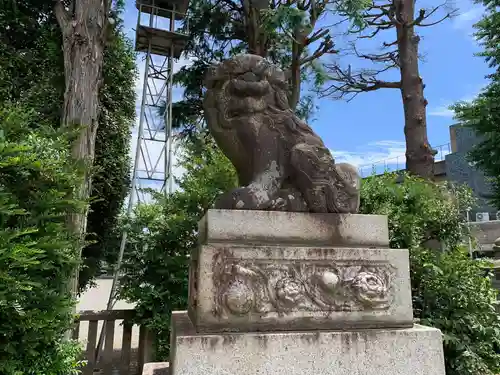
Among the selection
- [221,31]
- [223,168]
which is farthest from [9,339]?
[221,31]

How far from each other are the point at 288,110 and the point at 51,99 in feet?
17.0

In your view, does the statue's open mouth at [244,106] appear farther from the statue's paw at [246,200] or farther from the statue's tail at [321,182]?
the statue's paw at [246,200]

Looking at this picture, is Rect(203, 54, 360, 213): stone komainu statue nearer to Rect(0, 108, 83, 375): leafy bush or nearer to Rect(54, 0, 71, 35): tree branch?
Rect(0, 108, 83, 375): leafy bush

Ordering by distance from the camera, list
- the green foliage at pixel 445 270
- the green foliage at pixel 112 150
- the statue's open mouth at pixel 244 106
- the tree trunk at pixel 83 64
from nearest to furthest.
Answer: the statue's open mouth at pixel 244 106, the green foliage at pixel 445 270, the tree trunk at pixel 83 64, the green foliage at pixel 112 150

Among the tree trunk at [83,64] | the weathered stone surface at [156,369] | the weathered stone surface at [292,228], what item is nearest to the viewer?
the weathered stone surface at [292,228]

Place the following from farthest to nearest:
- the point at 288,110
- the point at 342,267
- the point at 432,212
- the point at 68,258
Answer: the point at 432,212
the point at 68,258
the point at 288,110
the point at 342,267

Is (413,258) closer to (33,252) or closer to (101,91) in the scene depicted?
(33,252)

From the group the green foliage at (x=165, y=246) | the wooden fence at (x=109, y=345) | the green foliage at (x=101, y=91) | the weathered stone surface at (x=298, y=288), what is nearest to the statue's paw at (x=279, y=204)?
the weathered stone surface at (x=298, y=288)

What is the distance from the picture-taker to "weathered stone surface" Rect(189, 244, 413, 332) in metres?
2.17

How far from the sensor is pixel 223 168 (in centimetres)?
623

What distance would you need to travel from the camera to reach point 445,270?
4680mm

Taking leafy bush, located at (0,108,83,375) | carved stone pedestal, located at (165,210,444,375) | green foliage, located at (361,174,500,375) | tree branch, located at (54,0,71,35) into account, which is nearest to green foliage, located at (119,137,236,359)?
leafy bush, located at (0,108,83,375)

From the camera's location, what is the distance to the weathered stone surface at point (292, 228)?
7.77ft

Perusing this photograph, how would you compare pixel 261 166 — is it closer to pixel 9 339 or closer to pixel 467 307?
pixel 9 339
